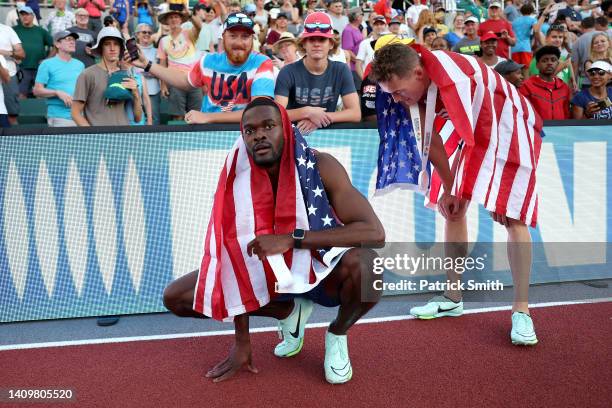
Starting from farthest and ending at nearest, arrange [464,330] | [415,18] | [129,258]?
[415,18]
[129,258]
[464,330]

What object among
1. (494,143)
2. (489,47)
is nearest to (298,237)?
(494,143)

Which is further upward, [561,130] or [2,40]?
[2,40]

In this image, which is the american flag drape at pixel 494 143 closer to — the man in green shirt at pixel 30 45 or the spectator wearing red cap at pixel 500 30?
the spectator wearing red cap at pixel 500 30

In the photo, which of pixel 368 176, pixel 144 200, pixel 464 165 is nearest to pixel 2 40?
pixel 144 200

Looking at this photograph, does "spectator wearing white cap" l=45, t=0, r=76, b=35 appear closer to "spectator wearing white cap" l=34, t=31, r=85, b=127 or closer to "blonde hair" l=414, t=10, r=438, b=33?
"spectator wearing white cap" l=34, t=31, r=85, b=127

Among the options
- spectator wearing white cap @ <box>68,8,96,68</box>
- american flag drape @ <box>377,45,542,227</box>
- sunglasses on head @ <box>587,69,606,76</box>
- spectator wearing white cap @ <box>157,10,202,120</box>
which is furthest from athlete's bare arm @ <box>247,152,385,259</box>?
spectator wearing white cap @ <box>68,8,96,68</box>

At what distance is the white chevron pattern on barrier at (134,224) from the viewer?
5.01 metres

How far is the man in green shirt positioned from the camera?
8766mm

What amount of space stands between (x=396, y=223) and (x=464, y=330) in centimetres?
124

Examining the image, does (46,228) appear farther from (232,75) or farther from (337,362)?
(337,362)

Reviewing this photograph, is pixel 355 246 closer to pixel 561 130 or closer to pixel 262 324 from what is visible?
pixel 262 324

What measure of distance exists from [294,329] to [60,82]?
4658 millimetres

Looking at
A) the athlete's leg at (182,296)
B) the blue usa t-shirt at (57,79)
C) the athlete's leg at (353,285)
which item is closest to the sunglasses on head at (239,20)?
the athlete's leg at (182,296)

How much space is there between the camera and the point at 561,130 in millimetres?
5805
